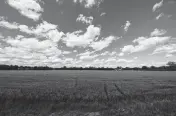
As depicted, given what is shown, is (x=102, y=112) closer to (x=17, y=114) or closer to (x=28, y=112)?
(x=28, y=112)

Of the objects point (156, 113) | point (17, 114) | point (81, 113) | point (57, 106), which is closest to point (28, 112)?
point (17, 114)

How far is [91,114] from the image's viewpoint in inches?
463

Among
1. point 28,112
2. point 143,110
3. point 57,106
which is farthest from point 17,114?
point 143,110

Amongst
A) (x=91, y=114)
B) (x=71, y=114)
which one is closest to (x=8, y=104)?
(x=71, y=114)

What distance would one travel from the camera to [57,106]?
45.8 ft

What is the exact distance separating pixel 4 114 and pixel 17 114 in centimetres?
120

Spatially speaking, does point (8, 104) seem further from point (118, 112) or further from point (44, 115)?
point (118, 112)

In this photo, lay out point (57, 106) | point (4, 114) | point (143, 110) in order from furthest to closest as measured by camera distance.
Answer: point (57, 106) → point (143, 110) → point (4, 114)

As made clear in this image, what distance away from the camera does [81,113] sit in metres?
12.0

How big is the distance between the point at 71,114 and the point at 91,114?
2.17 metres

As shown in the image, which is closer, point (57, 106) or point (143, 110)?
point (143, 110)

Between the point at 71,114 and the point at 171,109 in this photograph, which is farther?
the point at 171,109

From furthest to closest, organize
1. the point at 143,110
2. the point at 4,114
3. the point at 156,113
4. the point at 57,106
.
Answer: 1. the point at 57,106
2. the point at 143,110
3. the point at 156,113
4. the point at 4,114

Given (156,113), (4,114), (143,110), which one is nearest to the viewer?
(4,114)
